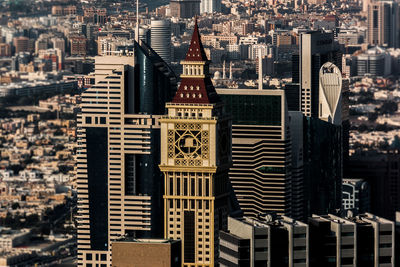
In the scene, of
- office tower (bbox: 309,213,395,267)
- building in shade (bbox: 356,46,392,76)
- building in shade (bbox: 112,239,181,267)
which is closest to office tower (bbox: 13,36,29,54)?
building in shade (bbox: 356,46,392,76)

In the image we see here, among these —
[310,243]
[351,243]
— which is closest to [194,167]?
[351,243]

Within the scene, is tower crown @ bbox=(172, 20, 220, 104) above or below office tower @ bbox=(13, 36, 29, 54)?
above

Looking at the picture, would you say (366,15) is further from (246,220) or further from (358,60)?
(246,220)

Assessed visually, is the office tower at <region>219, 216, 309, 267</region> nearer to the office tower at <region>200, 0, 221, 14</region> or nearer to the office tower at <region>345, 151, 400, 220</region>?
the office tower at <region>200, 0, 221, 14</region>

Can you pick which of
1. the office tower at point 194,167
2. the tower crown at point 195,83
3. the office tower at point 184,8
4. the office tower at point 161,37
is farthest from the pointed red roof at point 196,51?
the office tower at point 184,8

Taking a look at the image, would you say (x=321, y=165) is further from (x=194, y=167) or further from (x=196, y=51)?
(x=194, y=167)
